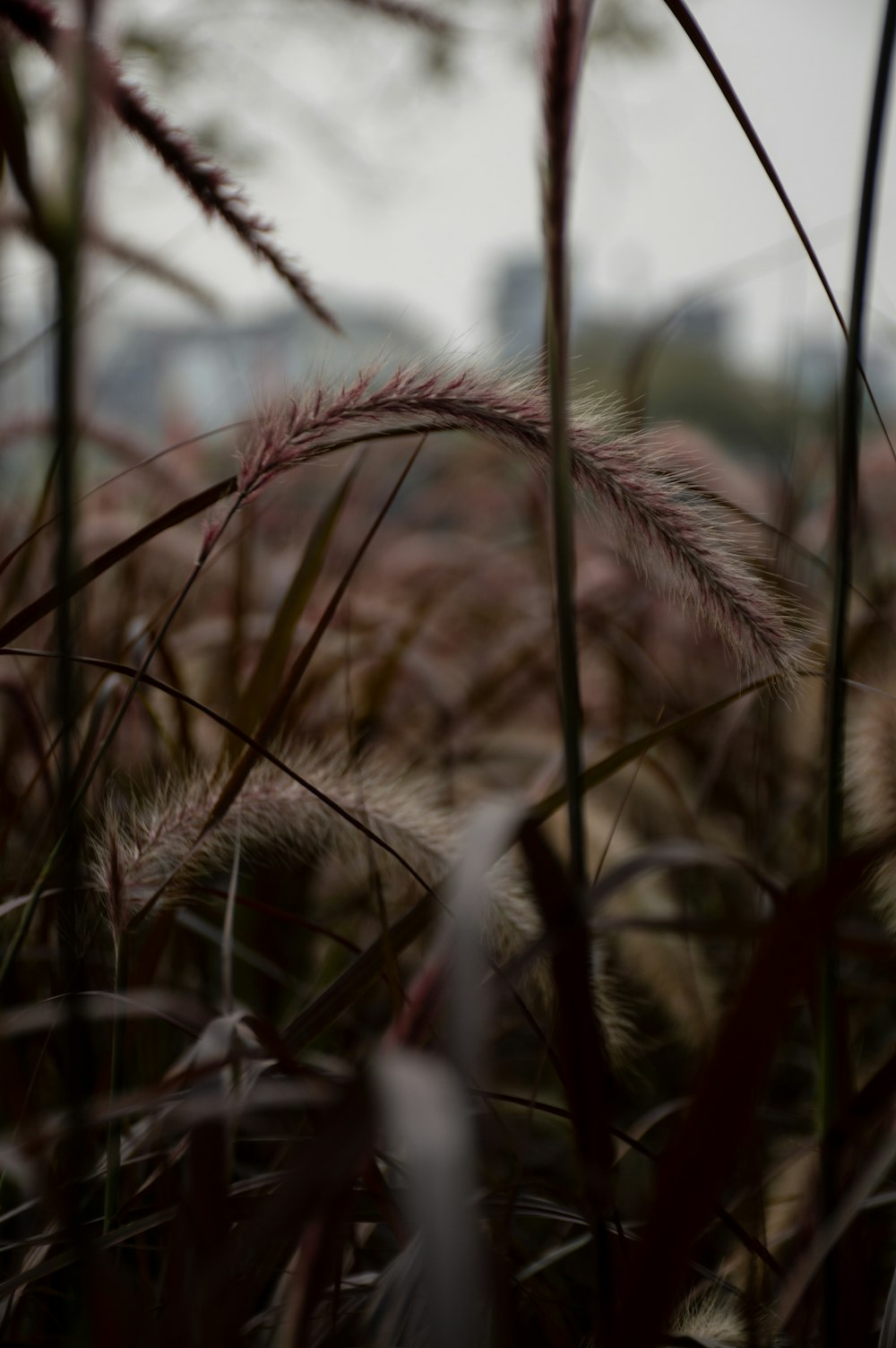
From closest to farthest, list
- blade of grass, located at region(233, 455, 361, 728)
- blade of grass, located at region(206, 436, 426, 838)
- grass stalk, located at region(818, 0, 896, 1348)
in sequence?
1. grass stalk, located at region(818, 0, 896, 1348)
2. blade of grass, located at region(206, 436, 426, 838)
3. blade of grass, located at region(233, 455, 361, 728)

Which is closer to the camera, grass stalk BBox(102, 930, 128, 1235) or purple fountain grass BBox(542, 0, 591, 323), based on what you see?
purple fountain grass BBox(542, 0, 591, 323)

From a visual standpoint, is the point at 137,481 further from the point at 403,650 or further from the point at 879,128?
the point at 879,128

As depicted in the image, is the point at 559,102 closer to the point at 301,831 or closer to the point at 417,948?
the point at 301,831

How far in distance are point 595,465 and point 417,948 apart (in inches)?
30.5

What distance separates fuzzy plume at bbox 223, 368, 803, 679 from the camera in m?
0.47

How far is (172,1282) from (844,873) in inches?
13.4

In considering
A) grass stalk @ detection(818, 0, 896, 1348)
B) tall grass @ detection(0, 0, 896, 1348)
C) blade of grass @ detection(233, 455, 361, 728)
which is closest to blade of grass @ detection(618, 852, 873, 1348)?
tall grass @ detection(0, 0, 896, 1348)

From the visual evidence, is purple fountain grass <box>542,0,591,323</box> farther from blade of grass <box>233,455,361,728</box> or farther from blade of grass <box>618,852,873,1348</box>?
blade of grass <box>233,455,361,728</box>

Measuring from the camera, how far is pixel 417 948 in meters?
1.14

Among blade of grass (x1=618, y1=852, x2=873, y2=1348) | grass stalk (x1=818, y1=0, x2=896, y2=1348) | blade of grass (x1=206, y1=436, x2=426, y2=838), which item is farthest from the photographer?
blade of grass (x1=206, y1=436, x2=426, y2=838)

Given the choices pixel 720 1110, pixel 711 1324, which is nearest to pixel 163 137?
pixel 720 1110

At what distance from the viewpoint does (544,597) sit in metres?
1.58

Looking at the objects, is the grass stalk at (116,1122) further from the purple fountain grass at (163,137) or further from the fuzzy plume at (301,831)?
the purple fountain grass at (163,137)

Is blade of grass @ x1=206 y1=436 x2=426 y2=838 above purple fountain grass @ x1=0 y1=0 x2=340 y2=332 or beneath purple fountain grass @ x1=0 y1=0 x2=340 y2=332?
beneath
